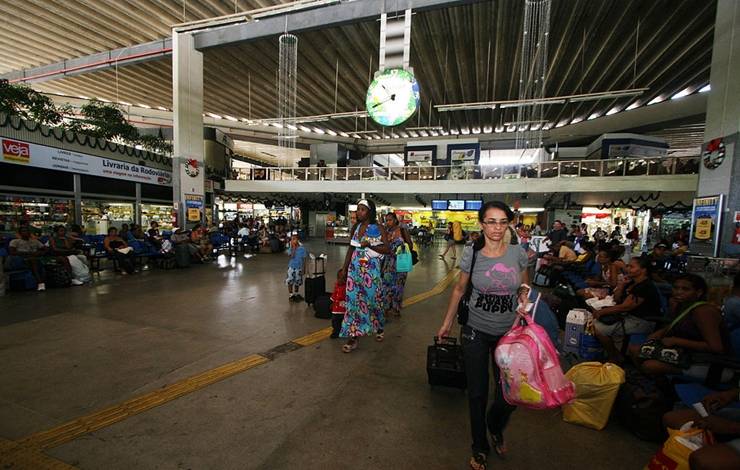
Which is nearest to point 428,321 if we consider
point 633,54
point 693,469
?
point 693,469

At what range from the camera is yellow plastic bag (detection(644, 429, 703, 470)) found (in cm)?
148

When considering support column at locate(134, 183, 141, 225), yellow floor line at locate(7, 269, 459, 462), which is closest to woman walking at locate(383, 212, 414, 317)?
yellow floor line at locate(7, 269, 459, 462)

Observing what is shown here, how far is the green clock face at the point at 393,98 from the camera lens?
5160mm

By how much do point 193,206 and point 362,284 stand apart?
39.7 ft

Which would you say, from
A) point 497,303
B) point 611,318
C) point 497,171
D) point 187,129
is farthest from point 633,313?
point 187,129

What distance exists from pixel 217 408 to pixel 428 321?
10.3 feet

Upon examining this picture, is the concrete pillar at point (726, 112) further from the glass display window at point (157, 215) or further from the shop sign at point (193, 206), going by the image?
the glass display window at point (157, 215)

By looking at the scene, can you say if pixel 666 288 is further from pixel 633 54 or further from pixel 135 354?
pixel 633 54

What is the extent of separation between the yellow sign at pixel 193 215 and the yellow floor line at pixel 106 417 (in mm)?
11454

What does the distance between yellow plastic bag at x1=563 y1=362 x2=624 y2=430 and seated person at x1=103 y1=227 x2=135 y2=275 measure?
9.68 meters

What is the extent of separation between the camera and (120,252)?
26.2 feet

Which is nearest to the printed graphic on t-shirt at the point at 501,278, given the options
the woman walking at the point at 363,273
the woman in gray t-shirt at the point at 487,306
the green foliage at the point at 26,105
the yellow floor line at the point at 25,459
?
the woman in gray t-shirt at the point at 487,306

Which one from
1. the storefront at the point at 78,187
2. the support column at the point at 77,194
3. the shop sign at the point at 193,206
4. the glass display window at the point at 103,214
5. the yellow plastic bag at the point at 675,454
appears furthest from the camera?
the shop sign at the point at 193,206

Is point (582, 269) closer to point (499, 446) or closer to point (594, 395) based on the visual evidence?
point (594, 395)
